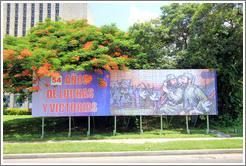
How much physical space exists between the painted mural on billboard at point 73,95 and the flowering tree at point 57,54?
1.38ft

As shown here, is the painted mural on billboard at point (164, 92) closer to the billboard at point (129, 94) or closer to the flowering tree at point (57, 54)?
the billboard at point (129, 94)

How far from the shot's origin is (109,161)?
6.48 meters

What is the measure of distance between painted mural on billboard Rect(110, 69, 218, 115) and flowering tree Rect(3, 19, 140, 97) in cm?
98

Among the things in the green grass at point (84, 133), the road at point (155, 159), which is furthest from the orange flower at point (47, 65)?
the road at point (155, 159)

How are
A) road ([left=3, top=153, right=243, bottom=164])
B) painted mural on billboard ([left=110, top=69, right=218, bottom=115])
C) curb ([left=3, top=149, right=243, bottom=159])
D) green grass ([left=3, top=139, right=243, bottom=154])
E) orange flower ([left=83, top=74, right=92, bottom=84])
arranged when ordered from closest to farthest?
road ([left=3, top=153, right=243, bottom=164]) → curb ([left=3, top=149, right=243, bottom=159]) → green grass ([left=3, top=139, right=243, bottom=154]) → orange flower ([left=83, top=74, right=92, bottom=84]) → painted mural on billboard ([left=110, top=69, right=218, bottom=115])

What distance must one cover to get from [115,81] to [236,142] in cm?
698

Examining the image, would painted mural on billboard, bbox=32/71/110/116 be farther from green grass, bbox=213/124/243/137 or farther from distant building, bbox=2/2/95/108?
distant building, bbox=2/2/95/108

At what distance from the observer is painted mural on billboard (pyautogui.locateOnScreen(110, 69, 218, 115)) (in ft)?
36.0

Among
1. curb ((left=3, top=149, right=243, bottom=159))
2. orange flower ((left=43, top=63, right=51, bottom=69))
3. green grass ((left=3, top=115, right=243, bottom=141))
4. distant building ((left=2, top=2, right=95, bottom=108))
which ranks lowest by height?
green grass ((left=3, top=115, right=243, bottom=141))

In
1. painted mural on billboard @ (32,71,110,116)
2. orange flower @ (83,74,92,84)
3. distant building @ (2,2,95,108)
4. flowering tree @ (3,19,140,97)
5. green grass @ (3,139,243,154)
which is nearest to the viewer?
green grass @ (3,139,243,154)

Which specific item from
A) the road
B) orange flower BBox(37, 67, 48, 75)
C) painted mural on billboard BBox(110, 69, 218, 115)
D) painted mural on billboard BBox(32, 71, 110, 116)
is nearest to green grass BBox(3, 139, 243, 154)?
the road

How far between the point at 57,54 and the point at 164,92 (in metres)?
6.95

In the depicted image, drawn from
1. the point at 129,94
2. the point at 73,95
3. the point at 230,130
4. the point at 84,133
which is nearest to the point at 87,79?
the point at 73,95

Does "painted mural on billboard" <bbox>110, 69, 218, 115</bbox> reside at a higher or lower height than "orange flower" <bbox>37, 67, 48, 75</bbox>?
lower
